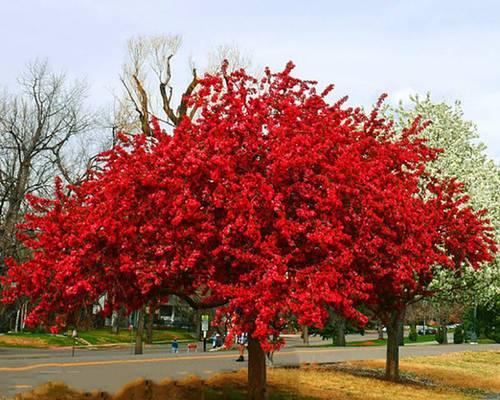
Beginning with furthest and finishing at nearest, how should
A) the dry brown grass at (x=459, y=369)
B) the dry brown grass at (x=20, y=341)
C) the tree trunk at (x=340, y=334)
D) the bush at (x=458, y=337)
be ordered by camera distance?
the bush at (x=458, y=337)
the tree trunk at (x=340, y=334)
the dry brown grass at (x=20, y=341)
the dry brown grass at (x=459, y=369)

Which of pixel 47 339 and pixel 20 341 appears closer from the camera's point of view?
pixel 20 341

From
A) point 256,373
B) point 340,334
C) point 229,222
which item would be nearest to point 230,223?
point 229,222

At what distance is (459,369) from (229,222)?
70.1 ft

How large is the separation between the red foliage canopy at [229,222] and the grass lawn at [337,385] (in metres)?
2.02

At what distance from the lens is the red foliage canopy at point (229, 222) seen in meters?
11.0

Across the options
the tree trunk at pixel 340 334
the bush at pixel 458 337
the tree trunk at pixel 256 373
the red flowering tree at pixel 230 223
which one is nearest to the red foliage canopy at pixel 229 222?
the red flowering tree at pixel 230 223

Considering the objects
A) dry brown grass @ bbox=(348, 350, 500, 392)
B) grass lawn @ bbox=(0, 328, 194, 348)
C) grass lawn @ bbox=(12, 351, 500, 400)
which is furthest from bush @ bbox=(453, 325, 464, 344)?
grass lawn @ bbox=(0, 328, 194, 348)

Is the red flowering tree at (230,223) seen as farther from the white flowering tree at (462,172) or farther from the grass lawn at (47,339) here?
the grass lawn at (47,339)

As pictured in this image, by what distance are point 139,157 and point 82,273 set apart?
224 centimetres

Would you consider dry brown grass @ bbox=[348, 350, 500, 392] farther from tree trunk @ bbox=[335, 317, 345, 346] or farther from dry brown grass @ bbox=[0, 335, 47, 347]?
dry brown grass @ bbox=[0, 335, 47, 347]

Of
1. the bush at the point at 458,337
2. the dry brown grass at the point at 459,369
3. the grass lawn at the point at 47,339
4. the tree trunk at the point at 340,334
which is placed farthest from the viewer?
the bush at the point at 458,337

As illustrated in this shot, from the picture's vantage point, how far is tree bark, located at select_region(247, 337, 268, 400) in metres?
13.7

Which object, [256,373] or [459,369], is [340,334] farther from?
[256,373]

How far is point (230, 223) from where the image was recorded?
11.2 metres
